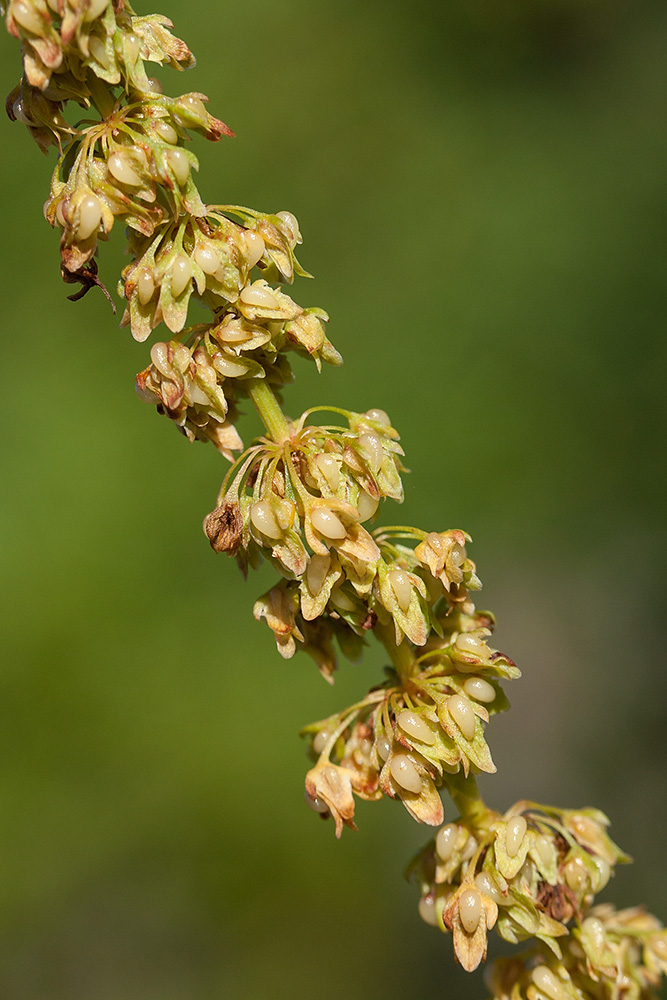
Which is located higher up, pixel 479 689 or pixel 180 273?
pixel 180 273

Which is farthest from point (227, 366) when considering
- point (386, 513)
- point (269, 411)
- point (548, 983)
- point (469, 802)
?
point (386, 513)

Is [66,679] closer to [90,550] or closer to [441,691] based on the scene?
[90,550]

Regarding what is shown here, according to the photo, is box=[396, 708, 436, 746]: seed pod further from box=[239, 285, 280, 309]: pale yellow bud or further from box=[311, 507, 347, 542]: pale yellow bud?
box=[239, 285, 280, 309]: pale yellow bud

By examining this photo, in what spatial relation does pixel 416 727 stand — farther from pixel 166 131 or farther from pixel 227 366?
pixel 166 131

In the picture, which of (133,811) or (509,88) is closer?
(133,811)

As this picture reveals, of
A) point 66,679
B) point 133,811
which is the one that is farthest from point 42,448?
point 133,811

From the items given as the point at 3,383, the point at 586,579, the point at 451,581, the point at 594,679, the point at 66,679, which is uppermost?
the point at 3,383
